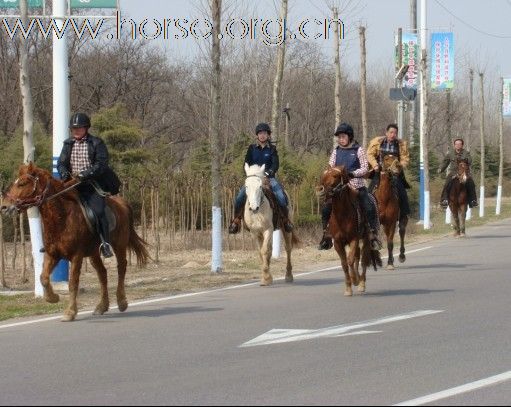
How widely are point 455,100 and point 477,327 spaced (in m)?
71.0

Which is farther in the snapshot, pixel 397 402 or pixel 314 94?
pixel 314 94

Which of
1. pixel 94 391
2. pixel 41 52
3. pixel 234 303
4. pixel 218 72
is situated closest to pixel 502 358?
pixel 94 391

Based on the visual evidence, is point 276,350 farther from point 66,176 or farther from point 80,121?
point 80,121

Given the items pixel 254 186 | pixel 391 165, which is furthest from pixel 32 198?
pixel 391 165

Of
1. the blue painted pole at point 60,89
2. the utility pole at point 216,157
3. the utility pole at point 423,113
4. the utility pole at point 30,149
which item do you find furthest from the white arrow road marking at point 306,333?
the utility pole at point 423,113

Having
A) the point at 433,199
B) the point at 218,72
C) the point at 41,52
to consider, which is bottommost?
the point at 433,199

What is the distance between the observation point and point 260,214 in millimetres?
17641

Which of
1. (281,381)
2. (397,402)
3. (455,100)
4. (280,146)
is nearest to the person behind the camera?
(397,402)

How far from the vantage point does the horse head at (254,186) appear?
1733 centimetres

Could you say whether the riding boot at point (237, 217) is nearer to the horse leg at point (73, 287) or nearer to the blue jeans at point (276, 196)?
the blue jeans at point (276, 196)

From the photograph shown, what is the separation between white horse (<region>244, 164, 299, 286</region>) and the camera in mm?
17380

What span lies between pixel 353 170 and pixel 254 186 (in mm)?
1918

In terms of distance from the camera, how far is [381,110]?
81.9 meters

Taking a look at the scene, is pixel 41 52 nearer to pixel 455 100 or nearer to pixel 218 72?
pixel 218 72
